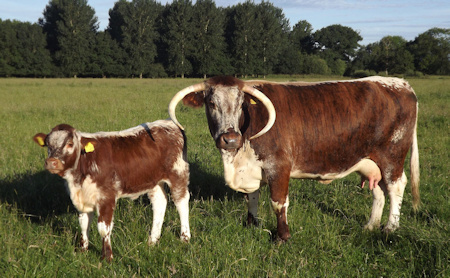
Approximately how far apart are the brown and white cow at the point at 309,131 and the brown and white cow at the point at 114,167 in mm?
524

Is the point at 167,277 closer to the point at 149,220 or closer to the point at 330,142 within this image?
the point at 149,220

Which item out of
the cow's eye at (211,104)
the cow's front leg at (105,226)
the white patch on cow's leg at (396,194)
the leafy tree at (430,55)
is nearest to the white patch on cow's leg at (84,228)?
the cow's front leg at (105,226)

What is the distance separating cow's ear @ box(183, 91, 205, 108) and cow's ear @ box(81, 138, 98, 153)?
1210 mm

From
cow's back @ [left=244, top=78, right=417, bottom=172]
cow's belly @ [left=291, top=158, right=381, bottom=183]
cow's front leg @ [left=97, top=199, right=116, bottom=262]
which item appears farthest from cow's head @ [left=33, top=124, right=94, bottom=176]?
cow's belly @ [left=291, top=158, right=381, bottom=183]

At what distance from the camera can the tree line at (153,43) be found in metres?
60.9

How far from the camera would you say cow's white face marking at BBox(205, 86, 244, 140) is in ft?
13.1

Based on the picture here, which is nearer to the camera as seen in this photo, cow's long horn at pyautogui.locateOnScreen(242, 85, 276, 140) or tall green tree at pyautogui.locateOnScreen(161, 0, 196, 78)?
cow's long horn at pyautogui.locateOnScreen(242, 85, 276, 140)

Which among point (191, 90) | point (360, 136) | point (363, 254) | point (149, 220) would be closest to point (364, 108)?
point (360, 136)

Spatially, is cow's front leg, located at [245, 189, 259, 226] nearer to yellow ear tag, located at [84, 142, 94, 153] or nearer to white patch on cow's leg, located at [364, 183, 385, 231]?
white patch on cow's leg, located at [364, 183, 385, 231]

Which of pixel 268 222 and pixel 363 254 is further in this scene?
pixel 268 222

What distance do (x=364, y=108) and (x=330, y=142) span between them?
2.15 feet

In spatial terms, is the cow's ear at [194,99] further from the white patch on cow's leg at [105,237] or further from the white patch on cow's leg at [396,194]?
the white patch on cow's leg at [396,194]

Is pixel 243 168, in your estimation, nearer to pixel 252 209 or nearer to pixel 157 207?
pixel 252 209

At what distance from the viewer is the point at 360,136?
474 cm
